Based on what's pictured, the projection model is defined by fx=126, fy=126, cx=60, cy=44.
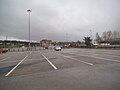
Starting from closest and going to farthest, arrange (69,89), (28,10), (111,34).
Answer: (69,89), (28,10), (111,34)

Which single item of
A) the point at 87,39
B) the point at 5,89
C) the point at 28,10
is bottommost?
the point at 5,89

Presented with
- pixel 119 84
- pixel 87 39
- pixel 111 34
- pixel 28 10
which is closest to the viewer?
pixel 119 84

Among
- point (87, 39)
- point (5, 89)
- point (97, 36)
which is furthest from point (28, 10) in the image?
point (97, 36)

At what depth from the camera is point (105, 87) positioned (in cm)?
490

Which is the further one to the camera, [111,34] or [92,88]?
[111,34]

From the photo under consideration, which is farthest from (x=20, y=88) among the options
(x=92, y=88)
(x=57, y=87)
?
(x=92, y=88)

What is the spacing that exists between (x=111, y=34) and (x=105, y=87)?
381 feet

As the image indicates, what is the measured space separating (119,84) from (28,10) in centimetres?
4813

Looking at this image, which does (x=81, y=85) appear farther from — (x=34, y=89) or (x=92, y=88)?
(x=34, y=89)

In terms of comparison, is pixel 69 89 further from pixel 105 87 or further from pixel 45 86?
pixel 105 87

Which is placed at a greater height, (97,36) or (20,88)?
(97,36)

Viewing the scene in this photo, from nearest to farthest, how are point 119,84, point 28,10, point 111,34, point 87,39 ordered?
point 119,84 → point 28,10 → point 87,39 → point 111,34

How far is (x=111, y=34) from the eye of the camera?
11181cm

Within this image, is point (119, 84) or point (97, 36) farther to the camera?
point (97, 36)
